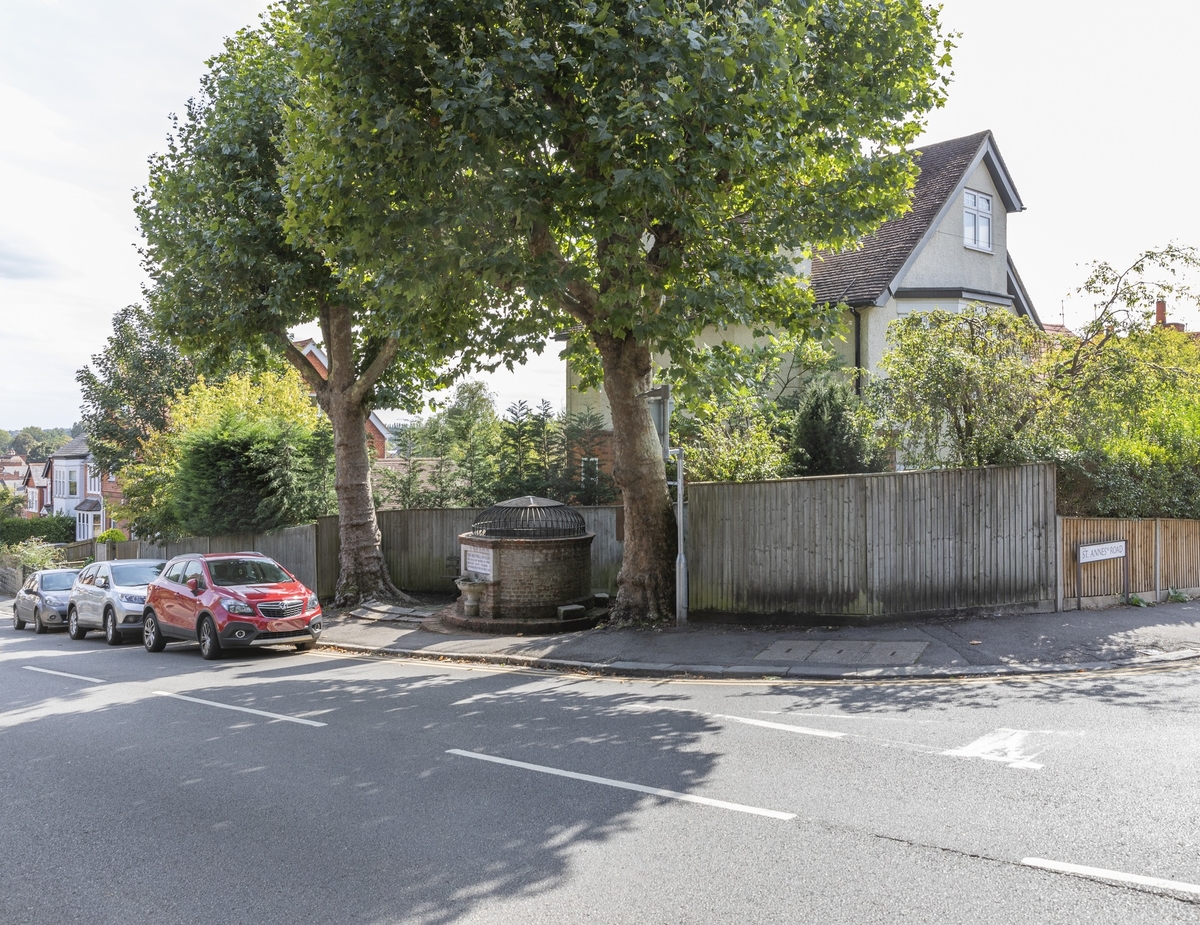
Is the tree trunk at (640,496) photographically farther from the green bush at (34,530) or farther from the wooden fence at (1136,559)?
the green bush at (34,530)

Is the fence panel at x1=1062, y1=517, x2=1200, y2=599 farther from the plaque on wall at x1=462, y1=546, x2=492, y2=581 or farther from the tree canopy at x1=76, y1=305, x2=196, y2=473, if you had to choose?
the tree canopy at x1=76, y1=305, x2=196, y2=473

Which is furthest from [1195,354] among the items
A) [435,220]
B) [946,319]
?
[435,220]

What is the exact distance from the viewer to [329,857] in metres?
5.59

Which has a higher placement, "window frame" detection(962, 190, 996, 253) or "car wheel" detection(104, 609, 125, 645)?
"window frame" detection(962, 190, 996, 253)

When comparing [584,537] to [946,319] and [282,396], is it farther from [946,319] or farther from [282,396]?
[282,396]

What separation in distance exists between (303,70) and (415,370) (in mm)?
9572

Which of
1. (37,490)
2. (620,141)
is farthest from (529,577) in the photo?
(37,490)

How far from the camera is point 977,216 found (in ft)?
80.7

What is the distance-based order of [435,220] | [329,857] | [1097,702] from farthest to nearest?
[435,220] < [1097,702] < [329,857]

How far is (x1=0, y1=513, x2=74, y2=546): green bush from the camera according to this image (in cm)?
5497

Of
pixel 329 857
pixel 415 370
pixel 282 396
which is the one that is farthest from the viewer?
pixel 282 396

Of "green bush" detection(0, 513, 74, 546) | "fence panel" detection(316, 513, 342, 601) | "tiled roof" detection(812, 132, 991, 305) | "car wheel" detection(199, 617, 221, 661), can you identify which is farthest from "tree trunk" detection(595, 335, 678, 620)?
"green bush" detection(0, 513, 74, 546)

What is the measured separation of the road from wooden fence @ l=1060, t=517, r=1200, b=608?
10.8ft

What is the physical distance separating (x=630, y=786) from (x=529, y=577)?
9455mm
